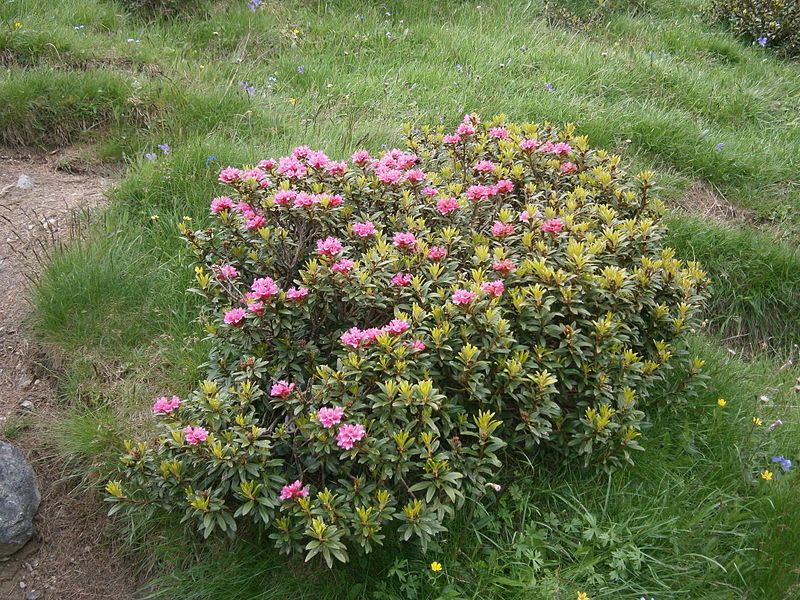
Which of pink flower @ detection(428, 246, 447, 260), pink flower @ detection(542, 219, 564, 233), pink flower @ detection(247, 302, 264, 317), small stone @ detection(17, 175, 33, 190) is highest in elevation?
pink flower @ detection(542, 219, 564, 233)

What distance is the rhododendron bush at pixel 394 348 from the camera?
2.56 m

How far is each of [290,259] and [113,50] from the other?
11.8ft

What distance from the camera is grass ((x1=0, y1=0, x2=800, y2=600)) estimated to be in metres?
2.86

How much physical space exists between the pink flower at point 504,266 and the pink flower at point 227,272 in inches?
42.1

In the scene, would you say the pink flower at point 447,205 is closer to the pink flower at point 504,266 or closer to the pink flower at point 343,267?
the pink flower at point 504,266

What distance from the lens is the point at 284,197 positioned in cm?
312

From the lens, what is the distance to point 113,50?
231 inches

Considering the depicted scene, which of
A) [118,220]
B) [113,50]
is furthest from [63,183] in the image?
[113,50]

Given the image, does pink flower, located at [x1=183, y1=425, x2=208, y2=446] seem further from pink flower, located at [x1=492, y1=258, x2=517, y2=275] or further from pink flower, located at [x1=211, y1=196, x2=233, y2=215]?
pink flower, located at [x1=492, y1=258, x2=517, y2=275]

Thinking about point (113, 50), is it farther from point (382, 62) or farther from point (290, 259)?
point (290, 259)

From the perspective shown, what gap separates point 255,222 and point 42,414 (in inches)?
54.0

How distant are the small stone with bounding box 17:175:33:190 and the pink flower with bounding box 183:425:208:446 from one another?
2.87 metres

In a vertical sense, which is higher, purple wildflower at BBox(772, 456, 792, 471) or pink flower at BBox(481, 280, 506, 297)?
pink flower at BBox(481, 280, 506, 297)

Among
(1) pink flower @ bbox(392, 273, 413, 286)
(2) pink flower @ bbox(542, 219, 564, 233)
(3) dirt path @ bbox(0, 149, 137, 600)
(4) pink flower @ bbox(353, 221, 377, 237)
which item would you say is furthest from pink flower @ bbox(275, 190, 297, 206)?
(3) dirt path @ bbox(0, 149, 137, 600)
